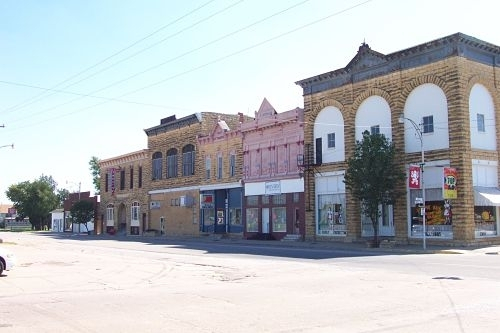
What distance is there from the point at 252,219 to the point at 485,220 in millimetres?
20207

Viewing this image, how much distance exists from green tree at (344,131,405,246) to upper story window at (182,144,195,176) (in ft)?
83.5

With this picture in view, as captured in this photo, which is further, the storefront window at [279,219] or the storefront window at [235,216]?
the storefront window at [235,216]

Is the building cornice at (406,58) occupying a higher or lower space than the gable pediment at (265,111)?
higher

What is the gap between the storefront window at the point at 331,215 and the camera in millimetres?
39125

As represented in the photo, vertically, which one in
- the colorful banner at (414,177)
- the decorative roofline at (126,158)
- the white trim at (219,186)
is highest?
the decorative roofline at (126,158)

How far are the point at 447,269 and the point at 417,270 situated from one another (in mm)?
1065

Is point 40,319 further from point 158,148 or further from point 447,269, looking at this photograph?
point 158,148

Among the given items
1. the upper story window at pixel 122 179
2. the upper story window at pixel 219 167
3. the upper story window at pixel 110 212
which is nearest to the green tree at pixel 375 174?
the upper story window at pixel 219 167

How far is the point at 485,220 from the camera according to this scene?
32688mm

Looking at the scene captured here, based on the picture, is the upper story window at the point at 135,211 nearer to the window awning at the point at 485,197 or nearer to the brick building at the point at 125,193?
the brick building at the point at 125,193

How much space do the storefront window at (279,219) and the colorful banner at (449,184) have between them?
15917 millimetres

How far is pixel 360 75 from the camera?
38.2 metres

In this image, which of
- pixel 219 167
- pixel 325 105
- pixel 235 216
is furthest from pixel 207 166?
pixel 325 105

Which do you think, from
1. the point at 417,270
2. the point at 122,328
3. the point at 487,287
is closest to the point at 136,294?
the point at 122,328
